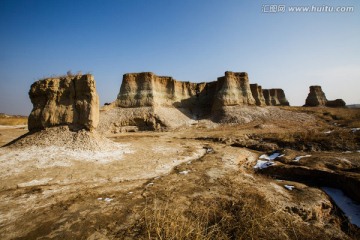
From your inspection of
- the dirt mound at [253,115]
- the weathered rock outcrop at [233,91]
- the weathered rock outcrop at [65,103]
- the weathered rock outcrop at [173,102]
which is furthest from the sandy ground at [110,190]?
the weathered rock outcrop at [233,91]

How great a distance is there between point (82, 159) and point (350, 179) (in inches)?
394

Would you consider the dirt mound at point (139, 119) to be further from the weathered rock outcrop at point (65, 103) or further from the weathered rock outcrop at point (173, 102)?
the weathered rock outcrop at point (65, 103)

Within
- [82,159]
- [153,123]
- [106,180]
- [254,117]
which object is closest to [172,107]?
[153,123]

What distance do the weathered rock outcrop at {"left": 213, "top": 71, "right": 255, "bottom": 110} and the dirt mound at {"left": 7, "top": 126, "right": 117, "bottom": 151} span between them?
21.8 meters

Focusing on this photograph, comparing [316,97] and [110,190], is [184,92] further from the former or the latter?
[316,97]

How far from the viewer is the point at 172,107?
99.6 ft

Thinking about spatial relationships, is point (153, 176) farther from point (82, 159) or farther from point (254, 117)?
point (254, 117)

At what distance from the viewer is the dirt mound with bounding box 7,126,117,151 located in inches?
378

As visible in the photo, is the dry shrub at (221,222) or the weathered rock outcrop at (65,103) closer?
the dry shrub at (221,222)

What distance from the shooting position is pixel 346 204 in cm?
536

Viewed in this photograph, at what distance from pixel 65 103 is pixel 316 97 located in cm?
5276

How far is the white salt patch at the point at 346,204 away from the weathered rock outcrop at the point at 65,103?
10.8 metres

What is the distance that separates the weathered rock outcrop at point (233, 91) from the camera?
29.5 meters

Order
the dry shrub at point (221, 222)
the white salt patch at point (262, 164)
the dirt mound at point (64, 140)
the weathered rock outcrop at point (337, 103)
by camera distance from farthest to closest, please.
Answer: the weathered rock outcrop at point (337, 103), the dirt mound at point (64, 140), the white salt patch at point (262, 164), the dry shrub at point (221, 222)
